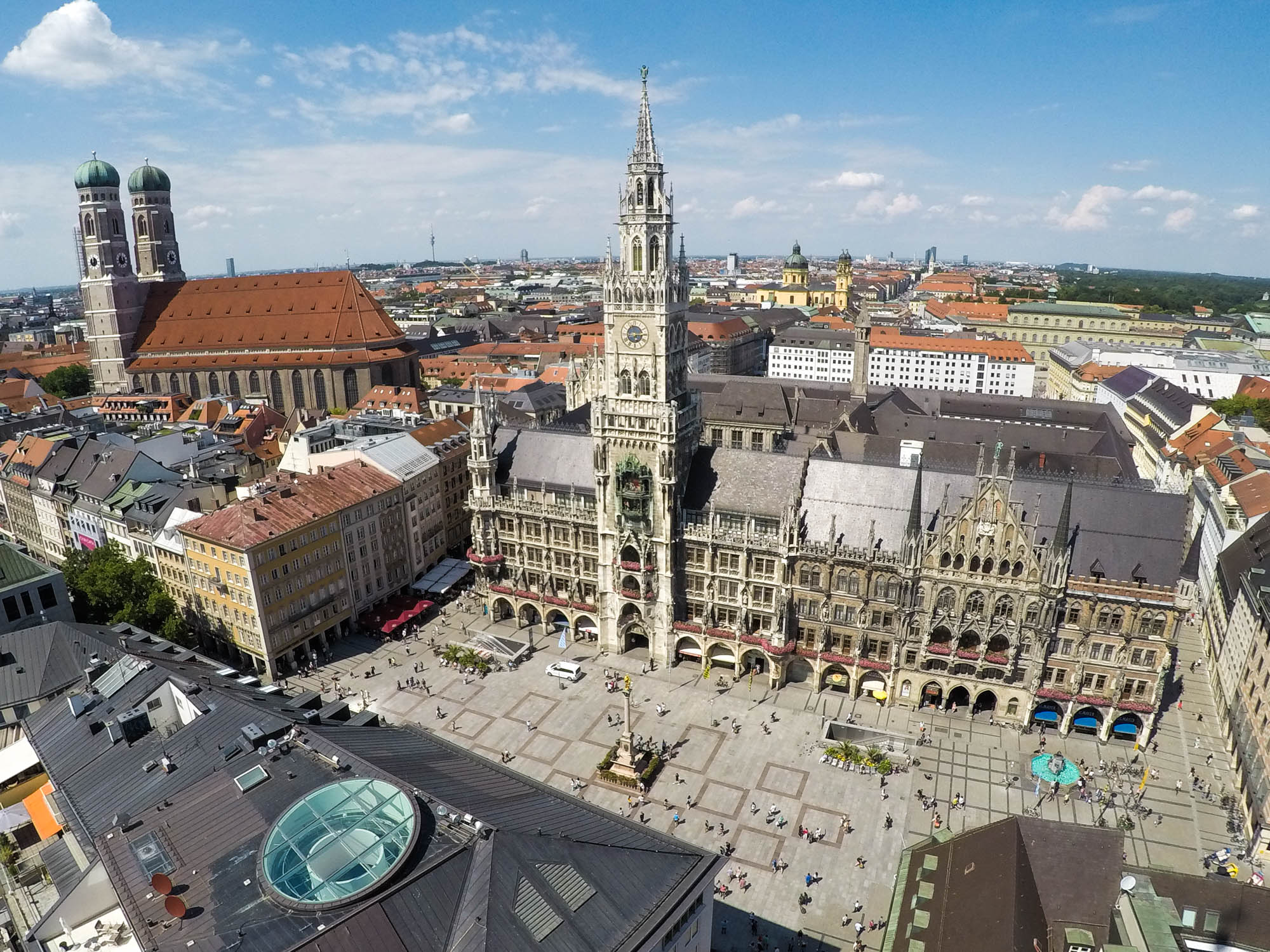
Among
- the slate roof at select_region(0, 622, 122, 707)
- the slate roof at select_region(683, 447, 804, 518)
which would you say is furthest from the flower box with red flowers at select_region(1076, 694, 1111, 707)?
the slate roof at select_region(0, 622, 122, 707)

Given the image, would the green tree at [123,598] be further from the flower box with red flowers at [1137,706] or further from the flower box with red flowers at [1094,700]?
the flower box with red flowers at [1137,706]

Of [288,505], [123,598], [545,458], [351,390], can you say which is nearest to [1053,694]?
[545,458]

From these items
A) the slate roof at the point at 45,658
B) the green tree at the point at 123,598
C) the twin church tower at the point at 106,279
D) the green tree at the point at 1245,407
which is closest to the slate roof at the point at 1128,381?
the green tree at the point at 1245,407

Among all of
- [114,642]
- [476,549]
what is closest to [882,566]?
[476,549]

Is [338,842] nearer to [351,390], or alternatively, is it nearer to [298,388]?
[351,390]

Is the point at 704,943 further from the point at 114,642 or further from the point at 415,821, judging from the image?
the point at 114,642

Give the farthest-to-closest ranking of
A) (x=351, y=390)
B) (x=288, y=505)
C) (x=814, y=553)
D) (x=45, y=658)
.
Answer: (x=351, y=390), (x=288, y=505), (x=814, y=553), (x=45, y=658)

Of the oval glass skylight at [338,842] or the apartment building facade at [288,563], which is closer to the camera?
the oval glass skylight at [338,842]

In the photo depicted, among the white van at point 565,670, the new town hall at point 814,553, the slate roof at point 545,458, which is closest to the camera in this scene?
the new town hall at point 814,553
